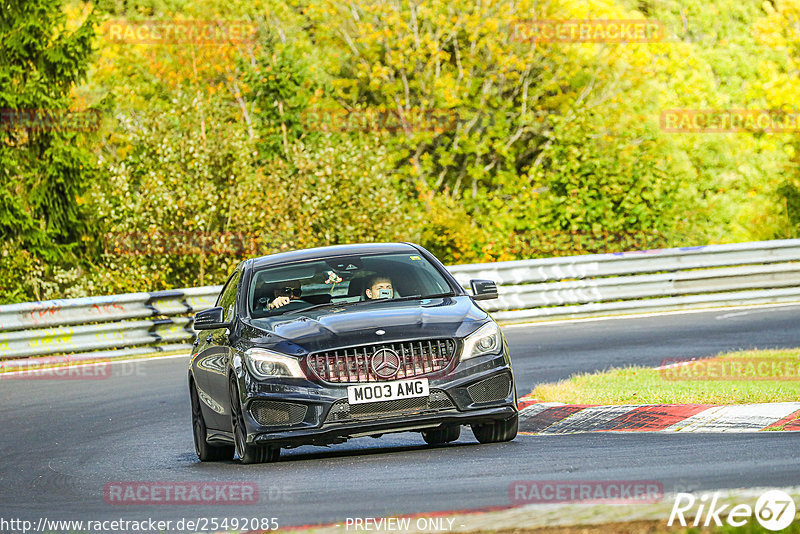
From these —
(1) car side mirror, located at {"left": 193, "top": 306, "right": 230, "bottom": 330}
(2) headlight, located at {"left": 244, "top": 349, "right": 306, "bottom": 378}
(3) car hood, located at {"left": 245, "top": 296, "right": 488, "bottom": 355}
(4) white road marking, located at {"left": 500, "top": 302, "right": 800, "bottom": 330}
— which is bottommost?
(4) white road marking, located at {"left": 500, "top": 302, "right": 800, "bottom": 330}

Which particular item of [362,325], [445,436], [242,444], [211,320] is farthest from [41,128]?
[362,325]

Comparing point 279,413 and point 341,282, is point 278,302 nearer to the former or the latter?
point 341,282

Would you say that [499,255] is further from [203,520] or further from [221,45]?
[221,45]

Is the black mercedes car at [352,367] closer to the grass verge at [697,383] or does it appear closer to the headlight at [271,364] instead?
the headlight at [271,364]

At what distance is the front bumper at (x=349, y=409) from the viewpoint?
30.2ft

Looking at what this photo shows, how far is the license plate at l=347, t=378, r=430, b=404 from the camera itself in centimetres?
921

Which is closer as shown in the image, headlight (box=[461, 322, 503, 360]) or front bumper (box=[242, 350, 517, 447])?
front bumper (box=[242, 350, 517, 447])

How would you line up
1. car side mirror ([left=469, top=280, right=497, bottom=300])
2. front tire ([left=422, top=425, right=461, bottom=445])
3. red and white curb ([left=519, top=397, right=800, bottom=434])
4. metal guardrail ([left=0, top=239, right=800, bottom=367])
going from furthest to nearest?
metal guardrail ([left=0, top=239, right=800, bottom=367]), front tire ([left=422, top=425, right=461, bottom=445]), car side mirror ([left=469, top=280, right=497, bottom=300]), red and white curb ([left=519, top=397, right=800, bottom=434])

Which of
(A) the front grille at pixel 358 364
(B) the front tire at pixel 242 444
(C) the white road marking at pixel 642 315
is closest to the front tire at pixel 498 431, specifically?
(A) the front grille at pixel 358 364

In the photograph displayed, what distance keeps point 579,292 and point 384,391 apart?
14.2 metres

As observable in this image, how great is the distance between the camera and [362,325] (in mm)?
9445

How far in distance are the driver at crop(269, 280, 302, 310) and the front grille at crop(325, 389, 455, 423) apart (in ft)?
4.53

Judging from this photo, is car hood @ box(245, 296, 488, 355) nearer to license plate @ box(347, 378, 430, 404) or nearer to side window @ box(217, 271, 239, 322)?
license plate @ box(347, 378, 430, 404)

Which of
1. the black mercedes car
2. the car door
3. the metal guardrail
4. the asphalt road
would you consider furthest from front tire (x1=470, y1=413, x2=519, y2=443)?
the metal guardrail
